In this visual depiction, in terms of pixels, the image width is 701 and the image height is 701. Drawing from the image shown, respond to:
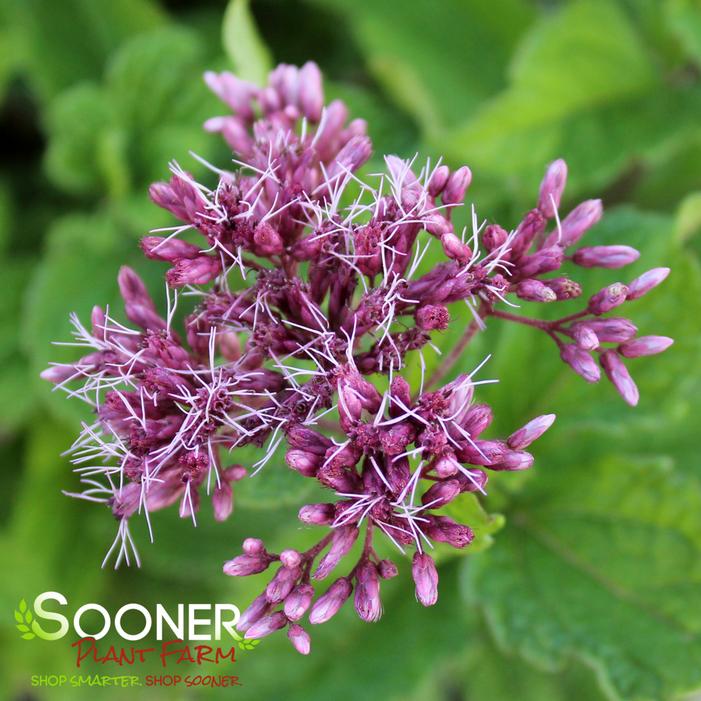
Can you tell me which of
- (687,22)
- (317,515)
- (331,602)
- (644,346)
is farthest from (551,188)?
(687,22)

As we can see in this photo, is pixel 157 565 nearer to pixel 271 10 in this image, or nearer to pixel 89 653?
pixel 89 653

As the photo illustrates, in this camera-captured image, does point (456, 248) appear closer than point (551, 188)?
Yes

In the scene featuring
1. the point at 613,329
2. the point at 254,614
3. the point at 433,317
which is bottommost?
the point at 254,614

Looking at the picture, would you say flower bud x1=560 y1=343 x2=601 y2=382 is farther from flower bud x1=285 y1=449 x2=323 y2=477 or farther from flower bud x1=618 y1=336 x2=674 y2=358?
flower bud x1=285 y1=449 x2=323 y2=477

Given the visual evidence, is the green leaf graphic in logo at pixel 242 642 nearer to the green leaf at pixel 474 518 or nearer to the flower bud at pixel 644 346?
the green leaf at pixel 474 518

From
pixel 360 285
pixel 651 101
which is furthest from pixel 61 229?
pixel 651 101

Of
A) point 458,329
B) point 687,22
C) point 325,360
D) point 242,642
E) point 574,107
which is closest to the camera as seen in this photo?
point 325,360

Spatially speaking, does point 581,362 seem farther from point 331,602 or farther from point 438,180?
point 331,602

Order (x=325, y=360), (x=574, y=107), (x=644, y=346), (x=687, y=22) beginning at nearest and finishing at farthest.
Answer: (x=325, y=360), (x=644, y=346), (x=687, y=22), (x=574, y=107)
